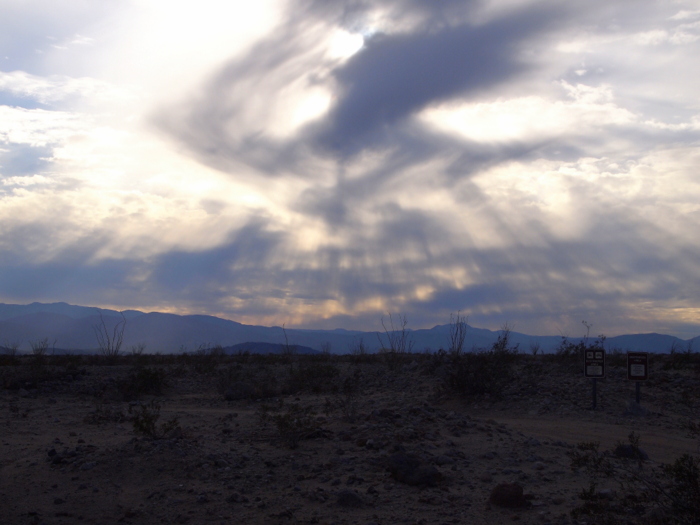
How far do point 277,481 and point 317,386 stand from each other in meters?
10.5

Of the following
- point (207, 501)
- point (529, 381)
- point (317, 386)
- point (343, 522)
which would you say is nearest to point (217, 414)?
point (317, 386)

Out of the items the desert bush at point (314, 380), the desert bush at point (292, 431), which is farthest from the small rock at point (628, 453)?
the desert bush at point (314, 380)

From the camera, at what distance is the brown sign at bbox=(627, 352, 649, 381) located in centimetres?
1444

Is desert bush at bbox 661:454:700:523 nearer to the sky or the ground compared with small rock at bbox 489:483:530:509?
nearer to the sky

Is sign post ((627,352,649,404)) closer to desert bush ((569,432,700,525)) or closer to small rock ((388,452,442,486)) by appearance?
desert bush ((569,432,700,525))

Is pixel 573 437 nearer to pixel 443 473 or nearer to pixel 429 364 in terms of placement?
pixel 443 473

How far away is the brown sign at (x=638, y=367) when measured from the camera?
14.4 m

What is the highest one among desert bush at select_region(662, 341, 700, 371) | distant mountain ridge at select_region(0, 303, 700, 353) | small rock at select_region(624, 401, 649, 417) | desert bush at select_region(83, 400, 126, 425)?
desert bush at select_region(662, 341, 700, 371)

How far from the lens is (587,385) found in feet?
55.0

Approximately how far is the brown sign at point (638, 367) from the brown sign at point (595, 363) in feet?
2.34

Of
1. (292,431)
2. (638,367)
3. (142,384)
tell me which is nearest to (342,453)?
(292,431)

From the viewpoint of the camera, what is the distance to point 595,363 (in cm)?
1466

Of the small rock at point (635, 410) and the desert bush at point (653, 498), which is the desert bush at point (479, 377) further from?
the desert bush at point (653, 498)

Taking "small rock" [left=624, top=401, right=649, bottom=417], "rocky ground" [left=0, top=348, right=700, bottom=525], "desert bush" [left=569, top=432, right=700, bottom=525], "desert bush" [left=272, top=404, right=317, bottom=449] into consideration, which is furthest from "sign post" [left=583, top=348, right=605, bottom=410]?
"desert bush" [left=272, top=404, right=317, bottom=449]
